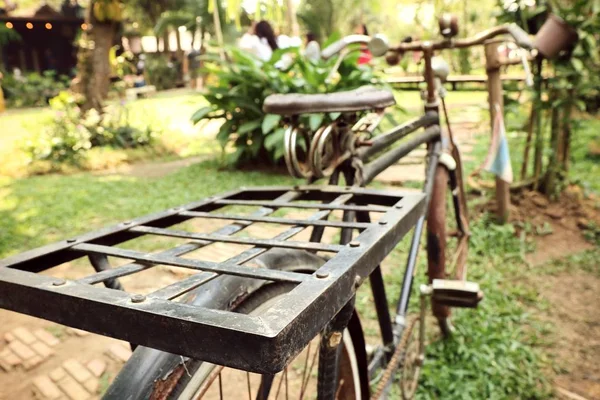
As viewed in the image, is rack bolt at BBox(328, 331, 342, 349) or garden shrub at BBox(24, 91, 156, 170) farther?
garden shrub at BBox(24, 91, 156, 170)

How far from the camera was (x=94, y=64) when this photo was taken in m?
7.50

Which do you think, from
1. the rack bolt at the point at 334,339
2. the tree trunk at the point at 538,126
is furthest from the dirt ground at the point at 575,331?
the rack bolt at the point at 334,339

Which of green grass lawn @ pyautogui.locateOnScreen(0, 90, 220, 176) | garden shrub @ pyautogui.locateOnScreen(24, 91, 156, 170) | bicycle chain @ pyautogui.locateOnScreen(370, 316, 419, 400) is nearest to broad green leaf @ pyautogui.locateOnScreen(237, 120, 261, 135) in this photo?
green grass lawn @ pyautogui.locateOnScreen(0, 90, 220, 176)

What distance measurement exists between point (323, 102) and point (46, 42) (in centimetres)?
2127

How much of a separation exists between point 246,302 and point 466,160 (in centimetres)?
464

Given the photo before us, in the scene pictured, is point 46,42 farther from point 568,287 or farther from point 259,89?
point 568,287

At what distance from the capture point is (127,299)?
29.4 inches

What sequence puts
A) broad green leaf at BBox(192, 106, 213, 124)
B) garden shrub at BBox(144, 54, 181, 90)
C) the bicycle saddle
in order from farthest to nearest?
1. garden shrub at BBox(144, 54, 181, 90)
2. broad green leaf at BBox(192, 106, 213, 124)
3. the bicycle saddle

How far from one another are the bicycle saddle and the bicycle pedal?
91 centimetres

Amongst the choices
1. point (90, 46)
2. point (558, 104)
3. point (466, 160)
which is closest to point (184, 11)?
point (90, 46)

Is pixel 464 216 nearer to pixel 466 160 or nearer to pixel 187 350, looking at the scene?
pixel 187 350

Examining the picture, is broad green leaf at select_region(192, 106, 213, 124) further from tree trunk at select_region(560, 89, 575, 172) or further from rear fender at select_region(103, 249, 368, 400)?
rear fender at select_region(103, 249, 368, 400)

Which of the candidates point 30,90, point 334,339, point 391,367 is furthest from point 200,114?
point 30,90

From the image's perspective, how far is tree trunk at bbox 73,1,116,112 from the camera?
7.45 meters
